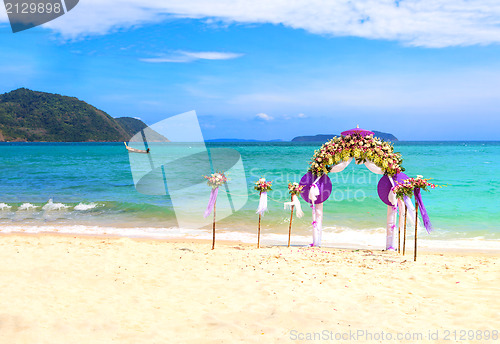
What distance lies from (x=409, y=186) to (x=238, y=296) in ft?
19.0

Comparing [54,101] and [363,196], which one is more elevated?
[54,101]

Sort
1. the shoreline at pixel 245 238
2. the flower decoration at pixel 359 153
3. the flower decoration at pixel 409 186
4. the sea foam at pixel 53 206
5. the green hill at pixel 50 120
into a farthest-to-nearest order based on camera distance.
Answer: the green hill at pixel 50 120
the sea foam at pixel 53 206
the shoreline at pixel 245 238
the flower decoration at pixel 359 153
the flower decoration at pixel 409 186

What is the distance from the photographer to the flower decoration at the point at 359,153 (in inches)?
Result: 423

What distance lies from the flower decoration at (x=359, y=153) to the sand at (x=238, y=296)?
107 inches

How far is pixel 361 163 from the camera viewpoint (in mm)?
10508

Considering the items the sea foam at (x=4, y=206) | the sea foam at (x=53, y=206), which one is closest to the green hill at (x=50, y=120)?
the sea foam at (x=4, y=206)

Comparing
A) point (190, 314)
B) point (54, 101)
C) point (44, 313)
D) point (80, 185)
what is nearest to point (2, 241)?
point (44, 313)

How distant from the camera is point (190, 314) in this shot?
621 centimetres

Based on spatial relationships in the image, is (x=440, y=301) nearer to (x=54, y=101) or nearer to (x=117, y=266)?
(x=117, y=266)

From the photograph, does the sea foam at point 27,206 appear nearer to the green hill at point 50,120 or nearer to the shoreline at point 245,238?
the shoreline at point 245,238

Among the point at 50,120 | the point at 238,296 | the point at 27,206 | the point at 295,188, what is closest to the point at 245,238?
the point at 295,188

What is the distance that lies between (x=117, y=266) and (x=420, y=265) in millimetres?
7812

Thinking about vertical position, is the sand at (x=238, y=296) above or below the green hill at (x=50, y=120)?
below

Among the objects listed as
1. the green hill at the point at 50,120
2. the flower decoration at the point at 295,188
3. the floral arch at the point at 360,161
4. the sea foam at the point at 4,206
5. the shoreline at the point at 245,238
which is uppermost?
the green hill at the point at 50,120
